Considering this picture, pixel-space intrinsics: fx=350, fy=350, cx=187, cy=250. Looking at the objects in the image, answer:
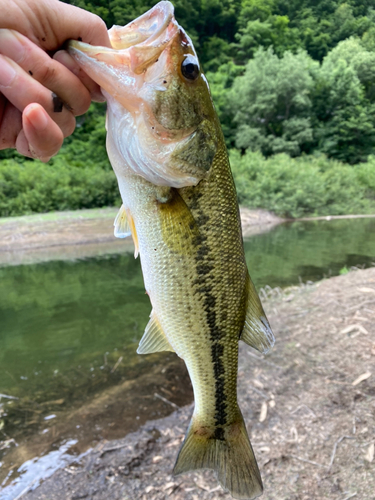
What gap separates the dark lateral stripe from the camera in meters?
1.49

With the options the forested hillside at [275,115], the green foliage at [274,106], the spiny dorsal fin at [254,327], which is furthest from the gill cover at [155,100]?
the green foliage at [274,106]

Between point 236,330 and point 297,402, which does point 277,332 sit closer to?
point 297,402

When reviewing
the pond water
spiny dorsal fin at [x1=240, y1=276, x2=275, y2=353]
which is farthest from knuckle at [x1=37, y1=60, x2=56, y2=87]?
the pond water

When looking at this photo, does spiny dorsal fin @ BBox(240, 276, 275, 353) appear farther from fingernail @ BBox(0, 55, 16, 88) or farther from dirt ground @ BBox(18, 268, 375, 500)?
dirt ground @ BBox(18, 268, 375, 500)

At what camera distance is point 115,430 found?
406cm

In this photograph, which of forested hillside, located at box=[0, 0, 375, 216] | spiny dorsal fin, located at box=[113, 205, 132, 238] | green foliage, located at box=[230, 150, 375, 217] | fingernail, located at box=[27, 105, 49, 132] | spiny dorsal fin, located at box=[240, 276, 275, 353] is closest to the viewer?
fingernail, located at box=[27, 105, 49, 132]

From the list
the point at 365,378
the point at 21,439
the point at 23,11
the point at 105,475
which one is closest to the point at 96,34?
the point at 23,11

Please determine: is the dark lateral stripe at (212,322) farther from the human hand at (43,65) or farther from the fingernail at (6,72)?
the fingernail at (6,72)

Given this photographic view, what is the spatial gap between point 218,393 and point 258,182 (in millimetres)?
22859

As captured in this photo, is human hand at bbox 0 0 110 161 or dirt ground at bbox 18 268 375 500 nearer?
human hand at bbox 0 0 110 161

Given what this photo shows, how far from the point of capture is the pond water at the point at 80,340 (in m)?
4.27

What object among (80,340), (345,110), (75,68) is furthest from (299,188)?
(75,68)

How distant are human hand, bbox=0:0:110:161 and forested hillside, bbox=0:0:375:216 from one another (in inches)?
625

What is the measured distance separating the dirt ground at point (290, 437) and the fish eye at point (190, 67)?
3.03m
